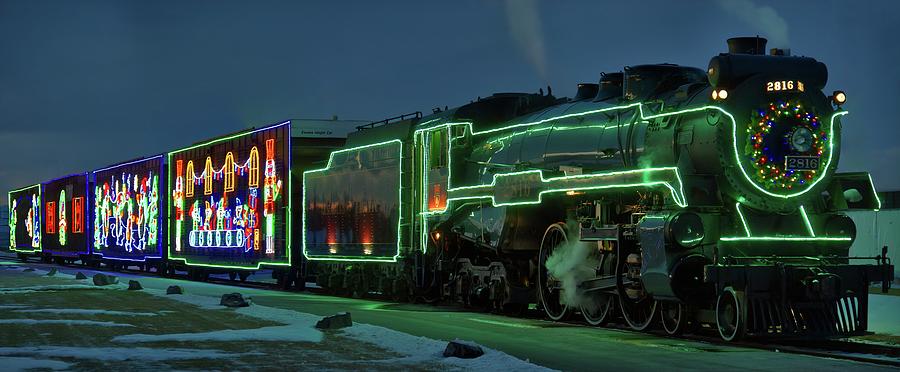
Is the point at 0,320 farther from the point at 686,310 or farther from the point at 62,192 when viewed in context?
the point at 62,192

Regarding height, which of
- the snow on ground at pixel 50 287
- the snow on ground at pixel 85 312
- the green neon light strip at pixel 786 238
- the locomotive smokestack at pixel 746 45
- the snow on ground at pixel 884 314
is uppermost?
the locomotive smokestack at pixel 746 45

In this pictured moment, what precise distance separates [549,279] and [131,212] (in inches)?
1152

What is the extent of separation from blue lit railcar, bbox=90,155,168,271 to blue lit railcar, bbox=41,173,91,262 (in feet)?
4.18

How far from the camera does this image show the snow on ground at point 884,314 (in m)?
16.4

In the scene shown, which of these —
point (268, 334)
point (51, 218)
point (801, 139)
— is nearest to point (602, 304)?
point (801, 139)

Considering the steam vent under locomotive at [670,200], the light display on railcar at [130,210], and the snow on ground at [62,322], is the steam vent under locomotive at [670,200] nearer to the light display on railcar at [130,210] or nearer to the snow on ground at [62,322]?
the snow on ground at [62,322]

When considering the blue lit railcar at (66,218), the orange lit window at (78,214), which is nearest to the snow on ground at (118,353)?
the blue lit railcar at (66,218)

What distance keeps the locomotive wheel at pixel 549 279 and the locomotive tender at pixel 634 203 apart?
45 mm

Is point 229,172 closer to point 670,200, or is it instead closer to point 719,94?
point 670,200

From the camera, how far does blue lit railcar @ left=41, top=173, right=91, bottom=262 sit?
51.8 metres

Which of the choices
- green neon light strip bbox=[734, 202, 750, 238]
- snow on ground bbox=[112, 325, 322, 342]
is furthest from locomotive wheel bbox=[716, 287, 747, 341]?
snow on ground bbox=[112, 325, 322, 342]

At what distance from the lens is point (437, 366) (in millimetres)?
11148

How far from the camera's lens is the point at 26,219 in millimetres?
66500

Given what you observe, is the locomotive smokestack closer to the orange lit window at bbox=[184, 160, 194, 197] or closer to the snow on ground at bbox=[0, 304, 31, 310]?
the snow on ground at bbox=[0, 304, 31, 310]
